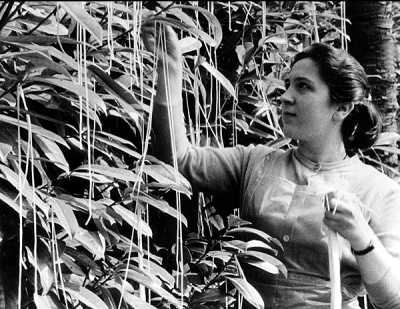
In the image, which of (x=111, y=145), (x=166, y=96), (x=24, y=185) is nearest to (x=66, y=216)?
(x=24, y=185)

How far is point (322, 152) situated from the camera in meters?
1.90

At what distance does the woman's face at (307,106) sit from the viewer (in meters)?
1.85

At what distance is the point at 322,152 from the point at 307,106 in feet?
0.42

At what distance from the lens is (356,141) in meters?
1.98

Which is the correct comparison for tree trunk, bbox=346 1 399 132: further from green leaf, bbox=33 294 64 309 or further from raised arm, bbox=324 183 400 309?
green leaf, bbox=33 294 64 309

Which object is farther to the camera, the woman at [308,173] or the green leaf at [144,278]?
the woman at [308,173]

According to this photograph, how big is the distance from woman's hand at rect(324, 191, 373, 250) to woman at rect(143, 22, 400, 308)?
0.11 metres

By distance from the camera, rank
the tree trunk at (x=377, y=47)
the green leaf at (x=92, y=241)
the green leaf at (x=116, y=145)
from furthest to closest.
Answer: the tree trunk at (x=377, y=47), the green leaf at (x=116, y=145), the green leaf at (x=92, y=241)

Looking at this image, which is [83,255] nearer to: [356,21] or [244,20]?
[244,20]

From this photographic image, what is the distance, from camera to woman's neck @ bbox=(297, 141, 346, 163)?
1.90 metres

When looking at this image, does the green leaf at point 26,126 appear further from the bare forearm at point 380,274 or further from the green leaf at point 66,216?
the bare forearm at point 380,274

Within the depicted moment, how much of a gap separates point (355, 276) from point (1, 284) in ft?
2.92

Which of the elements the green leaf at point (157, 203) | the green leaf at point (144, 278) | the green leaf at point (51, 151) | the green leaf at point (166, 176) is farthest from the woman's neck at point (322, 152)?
the green leaf at point (51, 151)

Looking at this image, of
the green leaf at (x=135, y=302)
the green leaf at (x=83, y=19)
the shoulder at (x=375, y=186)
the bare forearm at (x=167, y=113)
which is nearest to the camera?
the green leaf at (x=83, y=19)
